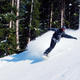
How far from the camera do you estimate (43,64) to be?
13.2m

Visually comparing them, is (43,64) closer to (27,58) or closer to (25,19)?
(27,58)

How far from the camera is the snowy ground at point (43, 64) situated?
10953 mm

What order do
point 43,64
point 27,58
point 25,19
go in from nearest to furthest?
point 43,64, point 27,58, point 25,19

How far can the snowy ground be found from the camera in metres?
11.0

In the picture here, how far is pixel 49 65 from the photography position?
1282cm

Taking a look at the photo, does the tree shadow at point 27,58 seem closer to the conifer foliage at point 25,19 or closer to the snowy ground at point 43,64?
the snowy ground at point 43,64

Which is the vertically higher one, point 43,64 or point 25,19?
point 25,19

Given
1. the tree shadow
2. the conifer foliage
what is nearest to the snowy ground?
the tree shadow

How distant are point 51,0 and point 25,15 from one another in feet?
19.6

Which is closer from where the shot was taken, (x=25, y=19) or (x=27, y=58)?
(x=27, y=58)

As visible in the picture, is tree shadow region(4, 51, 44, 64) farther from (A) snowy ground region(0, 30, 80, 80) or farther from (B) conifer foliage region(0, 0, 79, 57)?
(B) conifer foliage region(0, 0, 79, 57)

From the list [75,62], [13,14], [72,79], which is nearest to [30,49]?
[75,62]

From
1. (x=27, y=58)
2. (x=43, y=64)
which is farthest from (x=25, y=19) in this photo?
(x=43, y=64)

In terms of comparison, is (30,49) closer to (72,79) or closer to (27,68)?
(27,68)
